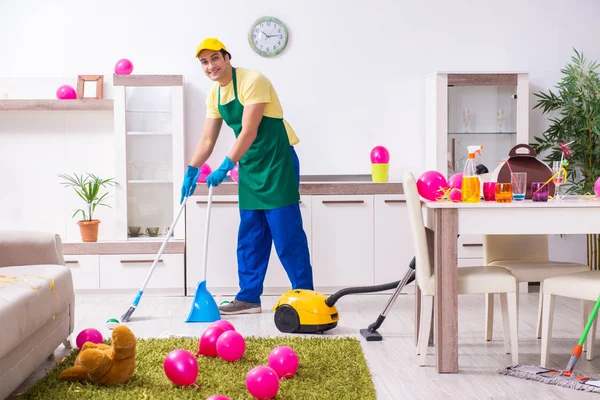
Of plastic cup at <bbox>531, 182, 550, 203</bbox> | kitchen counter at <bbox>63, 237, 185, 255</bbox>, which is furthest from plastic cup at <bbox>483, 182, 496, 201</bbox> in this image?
kitchen counter at <bbox>63, 237, 185, 255</bbox>

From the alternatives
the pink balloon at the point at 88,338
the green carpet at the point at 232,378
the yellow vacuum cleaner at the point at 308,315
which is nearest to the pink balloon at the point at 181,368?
the green carpet at the point at 232,378

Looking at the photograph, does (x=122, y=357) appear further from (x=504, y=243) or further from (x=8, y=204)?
(x=8, y=204)

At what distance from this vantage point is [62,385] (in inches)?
111

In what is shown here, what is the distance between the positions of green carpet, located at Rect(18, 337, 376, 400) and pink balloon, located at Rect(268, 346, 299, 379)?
0.04 metres

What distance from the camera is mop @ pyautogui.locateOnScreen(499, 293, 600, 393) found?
9.34 feet

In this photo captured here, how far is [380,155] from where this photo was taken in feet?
17.3

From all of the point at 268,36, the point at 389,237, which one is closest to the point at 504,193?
the point at 389,237

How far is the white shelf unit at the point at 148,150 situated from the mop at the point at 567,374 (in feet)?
9.30

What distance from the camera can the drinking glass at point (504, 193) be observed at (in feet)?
10.4

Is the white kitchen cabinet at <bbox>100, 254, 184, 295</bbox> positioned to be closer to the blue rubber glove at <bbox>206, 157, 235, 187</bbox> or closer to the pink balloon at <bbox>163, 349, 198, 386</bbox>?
the blue rubber glove at <bbox>206, 157, 235, 187</bbox>

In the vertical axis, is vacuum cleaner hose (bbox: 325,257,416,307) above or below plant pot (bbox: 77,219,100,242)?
below

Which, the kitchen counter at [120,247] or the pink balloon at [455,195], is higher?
the pink balloon at [455,195]

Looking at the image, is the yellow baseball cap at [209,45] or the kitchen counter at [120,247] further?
the kitchen counter at [120,247]

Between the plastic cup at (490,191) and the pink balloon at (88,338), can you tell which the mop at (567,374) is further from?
the pink balloon at (88,338)
